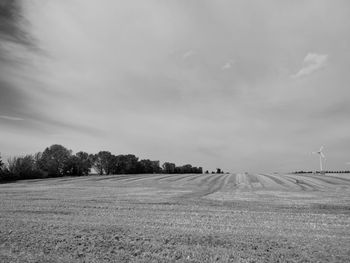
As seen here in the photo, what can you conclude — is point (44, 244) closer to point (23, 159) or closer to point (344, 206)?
point (344, 206)

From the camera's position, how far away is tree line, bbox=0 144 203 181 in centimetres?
7544

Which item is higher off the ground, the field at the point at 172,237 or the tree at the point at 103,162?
the tree at the point at 103,162

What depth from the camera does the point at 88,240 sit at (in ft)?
31.2

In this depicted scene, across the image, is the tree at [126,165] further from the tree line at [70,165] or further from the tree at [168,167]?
the tree at [168,167]

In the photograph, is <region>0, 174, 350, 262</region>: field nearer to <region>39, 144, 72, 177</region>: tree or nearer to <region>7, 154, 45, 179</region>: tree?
<region>7, 154, 45, 179</region>: tree

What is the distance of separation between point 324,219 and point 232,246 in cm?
789

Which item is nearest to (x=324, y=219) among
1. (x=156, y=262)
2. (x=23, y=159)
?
(x=156, y=262)

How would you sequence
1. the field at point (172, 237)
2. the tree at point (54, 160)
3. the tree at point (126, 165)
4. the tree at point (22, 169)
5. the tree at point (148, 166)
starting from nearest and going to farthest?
the field at point (172, 237), the tree at point (22, 169), the tree at point (54, 160), the tree at point (126, 165), the tree at point (148, 166)

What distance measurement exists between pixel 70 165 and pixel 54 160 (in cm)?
624

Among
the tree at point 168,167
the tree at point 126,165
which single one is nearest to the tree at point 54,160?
the tree at point 126,165

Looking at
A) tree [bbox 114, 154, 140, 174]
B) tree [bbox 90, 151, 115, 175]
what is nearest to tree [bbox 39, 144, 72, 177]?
tree [bbox 90, 151, 115, 175]

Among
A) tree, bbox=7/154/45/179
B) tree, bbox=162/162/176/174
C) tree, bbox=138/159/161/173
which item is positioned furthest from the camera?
tree, bbox=162/162/176/174

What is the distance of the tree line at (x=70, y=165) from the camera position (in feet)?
247

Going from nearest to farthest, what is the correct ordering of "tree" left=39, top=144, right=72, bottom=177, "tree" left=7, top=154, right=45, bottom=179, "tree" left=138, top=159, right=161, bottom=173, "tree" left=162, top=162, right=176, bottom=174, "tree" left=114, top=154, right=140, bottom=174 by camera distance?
"tree" left=7, top=154, right=45, bottom=179 → "tree" left=39, top=144, right=72, bottom=177 → "tree" left=114, top=154, right=140, bottom=174 → "tree" left=138, top=159, right=161, bottom=173 → "tree" left=162, top=162, right=176, bottom=174
